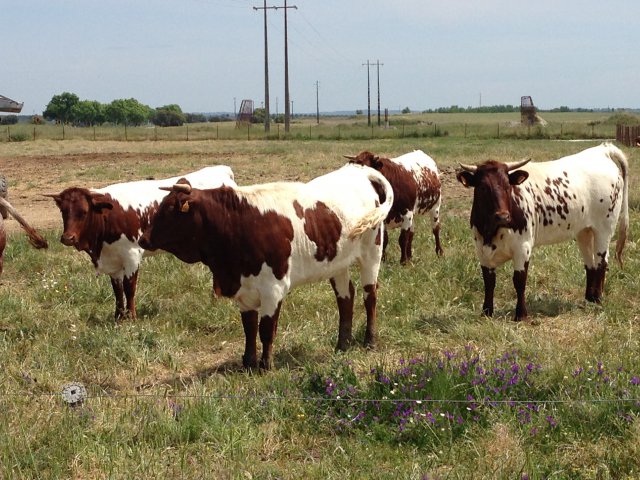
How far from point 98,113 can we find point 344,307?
150 meters

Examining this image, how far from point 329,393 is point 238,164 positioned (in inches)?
870

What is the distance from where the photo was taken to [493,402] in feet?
16.6

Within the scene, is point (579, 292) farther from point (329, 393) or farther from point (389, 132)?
point (389, 132)

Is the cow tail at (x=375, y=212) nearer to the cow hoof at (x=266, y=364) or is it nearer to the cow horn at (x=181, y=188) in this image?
the cow hoof at (x=266, y=364)

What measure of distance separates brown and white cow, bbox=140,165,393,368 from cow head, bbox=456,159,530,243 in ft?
4.51

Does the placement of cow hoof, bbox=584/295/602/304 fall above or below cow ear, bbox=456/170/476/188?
below

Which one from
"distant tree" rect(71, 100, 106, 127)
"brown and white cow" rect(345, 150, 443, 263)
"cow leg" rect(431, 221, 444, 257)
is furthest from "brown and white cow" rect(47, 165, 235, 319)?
"distant tree" rect(71, 100, 106, 127)

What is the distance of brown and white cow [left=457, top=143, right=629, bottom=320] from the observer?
305 inches

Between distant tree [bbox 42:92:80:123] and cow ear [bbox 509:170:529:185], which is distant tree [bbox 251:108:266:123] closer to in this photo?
distant tree [bbox 42:92:80:123]

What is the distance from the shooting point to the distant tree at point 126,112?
499 ft

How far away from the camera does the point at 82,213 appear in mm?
7953

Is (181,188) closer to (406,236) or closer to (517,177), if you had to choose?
(517,177)

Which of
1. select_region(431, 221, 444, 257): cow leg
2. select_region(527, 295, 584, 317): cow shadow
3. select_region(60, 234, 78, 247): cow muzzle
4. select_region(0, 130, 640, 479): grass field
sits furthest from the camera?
select_region(431, 221, 444, 257): cow leg

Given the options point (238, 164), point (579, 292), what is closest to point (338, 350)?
point (579, 292)
